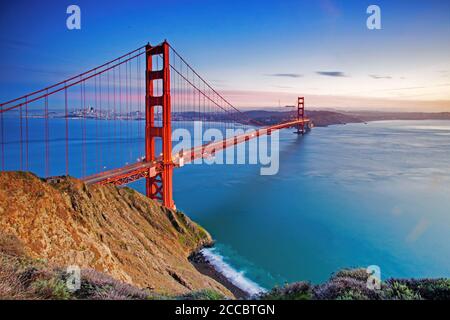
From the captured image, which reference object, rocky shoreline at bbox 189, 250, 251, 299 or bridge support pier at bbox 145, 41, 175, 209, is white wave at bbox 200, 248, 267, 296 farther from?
bridge support pier at bbox 145, 41, 175, 209

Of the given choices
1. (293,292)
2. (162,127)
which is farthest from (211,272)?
Answer: (293,292)

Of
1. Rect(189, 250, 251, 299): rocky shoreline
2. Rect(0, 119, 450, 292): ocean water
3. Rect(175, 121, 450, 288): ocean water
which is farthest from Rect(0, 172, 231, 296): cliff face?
Rect(175, 121, 450, 288): ocean water

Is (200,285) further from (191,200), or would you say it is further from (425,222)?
(425,222)

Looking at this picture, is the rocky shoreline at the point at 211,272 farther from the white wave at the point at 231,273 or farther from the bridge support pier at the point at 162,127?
the bridge support pier at the point at 162,127

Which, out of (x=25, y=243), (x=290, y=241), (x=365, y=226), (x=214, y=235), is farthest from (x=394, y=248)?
(x=25, y=243)

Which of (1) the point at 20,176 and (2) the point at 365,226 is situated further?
(2) the point at 365,226
